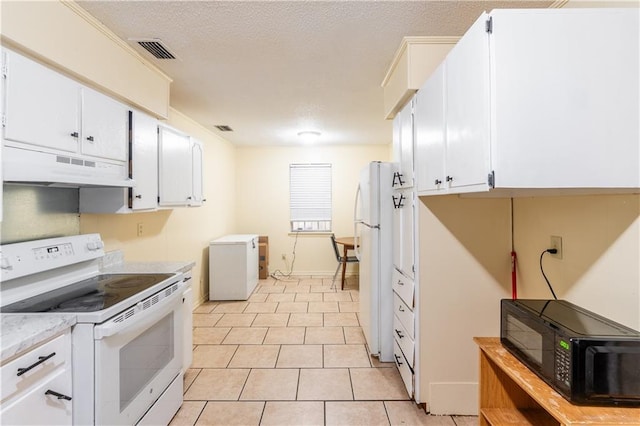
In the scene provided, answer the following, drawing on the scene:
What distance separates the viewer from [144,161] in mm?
2359

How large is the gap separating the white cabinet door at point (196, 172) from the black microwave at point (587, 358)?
3.03 meters

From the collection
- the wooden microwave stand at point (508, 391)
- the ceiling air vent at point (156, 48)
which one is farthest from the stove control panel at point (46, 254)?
Answer: the wooden microwave stand at point (508, 391)

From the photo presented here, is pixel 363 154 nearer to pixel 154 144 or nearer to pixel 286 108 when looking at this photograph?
pixel 286 108

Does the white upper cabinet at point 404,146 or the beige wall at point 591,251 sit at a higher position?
the white upper cabinet at point 404,146

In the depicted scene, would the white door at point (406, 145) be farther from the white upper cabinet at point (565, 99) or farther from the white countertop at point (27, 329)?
the white countertop at point (27, 329)

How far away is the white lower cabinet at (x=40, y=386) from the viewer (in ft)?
3.51

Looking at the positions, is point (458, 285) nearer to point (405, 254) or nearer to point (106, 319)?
point (405, 254)

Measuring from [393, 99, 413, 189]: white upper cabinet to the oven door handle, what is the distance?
1.73 meters

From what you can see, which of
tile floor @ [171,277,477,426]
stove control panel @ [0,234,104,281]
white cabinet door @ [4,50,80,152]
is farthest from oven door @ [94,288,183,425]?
white cabinet door @ [4,50,80,152]

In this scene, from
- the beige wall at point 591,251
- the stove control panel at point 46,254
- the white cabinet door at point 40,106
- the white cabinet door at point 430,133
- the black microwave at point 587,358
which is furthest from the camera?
the white cabinet door at point 430,133

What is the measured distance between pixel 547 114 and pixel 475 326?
1430mm

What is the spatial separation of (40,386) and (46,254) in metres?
0.78

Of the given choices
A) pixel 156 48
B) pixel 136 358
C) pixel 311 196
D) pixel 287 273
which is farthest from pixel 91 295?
pixel 311 196

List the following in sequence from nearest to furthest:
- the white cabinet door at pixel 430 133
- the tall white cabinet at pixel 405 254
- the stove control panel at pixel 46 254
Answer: the stove control panel at pixel 46 254
the white cabinet door at pixel 430 133
the tall white cabinet at pixel 405 254
